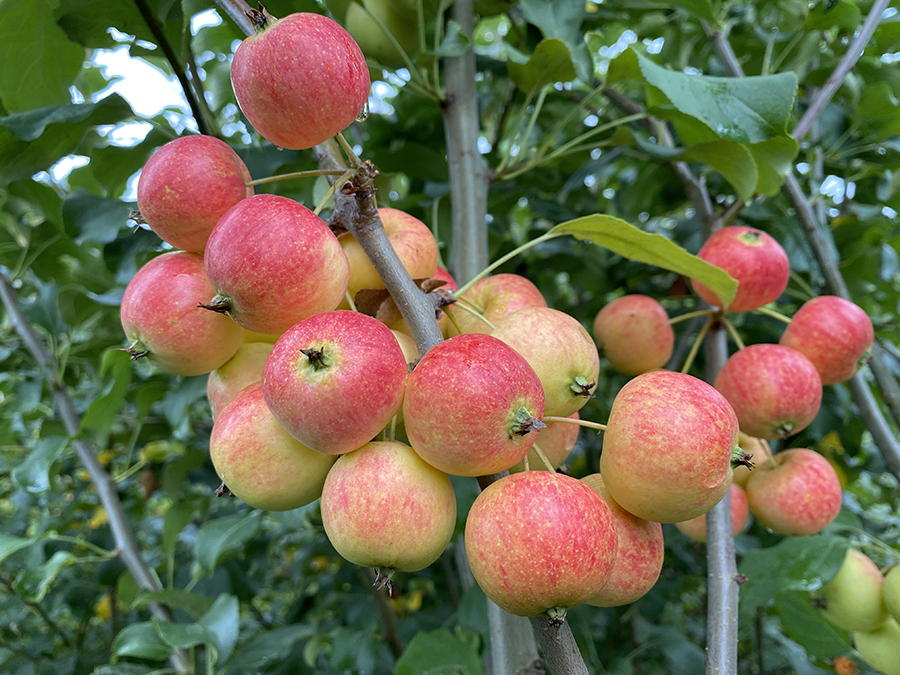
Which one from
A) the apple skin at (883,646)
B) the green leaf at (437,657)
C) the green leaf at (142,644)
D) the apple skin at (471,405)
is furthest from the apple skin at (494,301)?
the apple skin at (883,646)

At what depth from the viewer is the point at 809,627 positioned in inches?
54.6

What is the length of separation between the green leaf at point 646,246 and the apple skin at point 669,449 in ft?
0.76

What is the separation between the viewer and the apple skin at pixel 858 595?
1365 millimetres

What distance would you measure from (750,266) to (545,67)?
65cm

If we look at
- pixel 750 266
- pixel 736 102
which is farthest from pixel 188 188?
pixel 750 266

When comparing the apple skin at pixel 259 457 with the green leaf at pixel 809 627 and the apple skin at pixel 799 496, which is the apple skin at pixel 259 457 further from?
the green leaf at pixel 809 627

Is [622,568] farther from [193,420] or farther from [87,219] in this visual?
[193,420]

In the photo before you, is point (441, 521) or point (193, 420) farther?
point (193, 420)

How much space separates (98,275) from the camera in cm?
188

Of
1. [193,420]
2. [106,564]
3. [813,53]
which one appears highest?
[813,53]

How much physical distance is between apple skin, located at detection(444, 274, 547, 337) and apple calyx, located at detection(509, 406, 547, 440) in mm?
263

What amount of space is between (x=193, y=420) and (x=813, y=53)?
8.67ft

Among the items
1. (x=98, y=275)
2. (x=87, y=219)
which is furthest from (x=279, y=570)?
(x=87, y=219)

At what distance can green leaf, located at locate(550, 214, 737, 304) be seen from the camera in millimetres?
897
